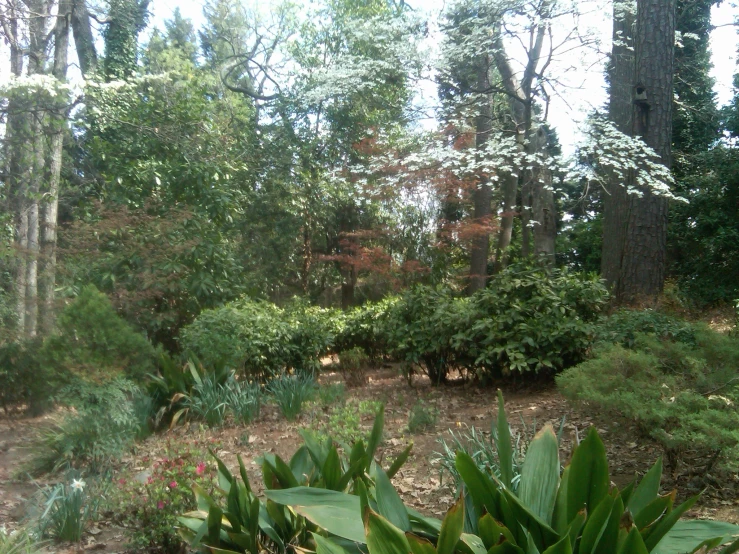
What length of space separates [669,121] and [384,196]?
6.78 metres

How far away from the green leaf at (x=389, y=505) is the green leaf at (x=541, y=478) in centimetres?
51

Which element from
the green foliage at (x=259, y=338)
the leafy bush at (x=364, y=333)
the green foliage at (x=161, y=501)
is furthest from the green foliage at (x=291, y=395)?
the leafy bush at (x=364, y=333)

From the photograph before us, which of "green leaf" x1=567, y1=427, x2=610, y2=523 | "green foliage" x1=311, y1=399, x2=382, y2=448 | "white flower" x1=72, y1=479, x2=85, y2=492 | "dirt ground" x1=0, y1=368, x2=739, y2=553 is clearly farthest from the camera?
"green foliage" x1=311, y1=399, x2=382, y2=448

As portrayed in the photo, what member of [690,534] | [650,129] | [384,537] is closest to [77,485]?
[384,537]

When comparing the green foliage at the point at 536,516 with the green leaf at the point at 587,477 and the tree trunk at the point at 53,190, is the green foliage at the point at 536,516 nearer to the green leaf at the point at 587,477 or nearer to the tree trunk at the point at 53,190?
the green leaf at the point at 587,477

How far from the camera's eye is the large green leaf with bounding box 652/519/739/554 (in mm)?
2670

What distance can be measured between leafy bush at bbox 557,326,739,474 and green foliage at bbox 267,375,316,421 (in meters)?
2.75

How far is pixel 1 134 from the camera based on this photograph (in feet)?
37.7

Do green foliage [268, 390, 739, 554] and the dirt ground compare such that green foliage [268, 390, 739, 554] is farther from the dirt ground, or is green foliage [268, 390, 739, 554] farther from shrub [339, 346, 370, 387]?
shrub [339, 346, 370, 387]

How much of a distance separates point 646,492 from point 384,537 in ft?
4.10

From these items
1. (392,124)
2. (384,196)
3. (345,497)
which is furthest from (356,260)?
(345,497)

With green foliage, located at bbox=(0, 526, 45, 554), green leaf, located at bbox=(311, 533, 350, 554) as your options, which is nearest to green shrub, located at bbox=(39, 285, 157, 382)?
green foliage, located at bbox=(0, 526, 45, 554)

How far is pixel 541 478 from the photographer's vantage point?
2941mm

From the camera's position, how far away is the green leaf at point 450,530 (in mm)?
2436
